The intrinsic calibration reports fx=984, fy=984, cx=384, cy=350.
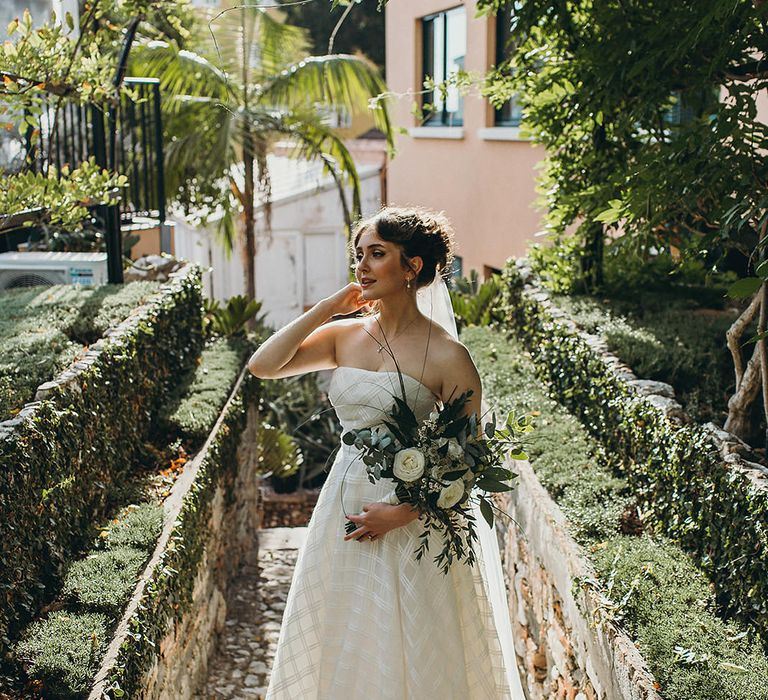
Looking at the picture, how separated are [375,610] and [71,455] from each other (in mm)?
2107

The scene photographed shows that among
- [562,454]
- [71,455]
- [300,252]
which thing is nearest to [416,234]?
[71,455]

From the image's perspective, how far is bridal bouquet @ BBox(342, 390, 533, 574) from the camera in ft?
11.1

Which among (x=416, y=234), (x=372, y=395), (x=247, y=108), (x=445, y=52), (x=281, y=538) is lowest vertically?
(x=281, y=538)

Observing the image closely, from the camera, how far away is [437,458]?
3.40m

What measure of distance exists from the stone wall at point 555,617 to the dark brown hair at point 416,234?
1642mm

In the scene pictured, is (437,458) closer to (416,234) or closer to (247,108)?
(416,234)

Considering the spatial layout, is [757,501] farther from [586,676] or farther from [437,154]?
[437,154]

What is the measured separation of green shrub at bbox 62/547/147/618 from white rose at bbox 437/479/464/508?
1.65 meters

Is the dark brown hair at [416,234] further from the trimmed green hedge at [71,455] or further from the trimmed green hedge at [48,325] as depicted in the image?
the trimmed green hedge at [48,325]

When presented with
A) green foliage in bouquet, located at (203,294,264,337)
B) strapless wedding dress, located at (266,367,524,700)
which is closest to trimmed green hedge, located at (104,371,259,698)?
strapless wedding dress, located at (266,367,524,700)

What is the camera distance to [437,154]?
16.1 meters

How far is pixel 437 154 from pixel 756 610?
42.7 feet

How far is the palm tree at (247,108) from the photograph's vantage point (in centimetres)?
1353

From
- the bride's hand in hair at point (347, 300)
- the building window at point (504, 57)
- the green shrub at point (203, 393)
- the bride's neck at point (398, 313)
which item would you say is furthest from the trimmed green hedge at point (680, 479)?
the building window at point (504, 57)
